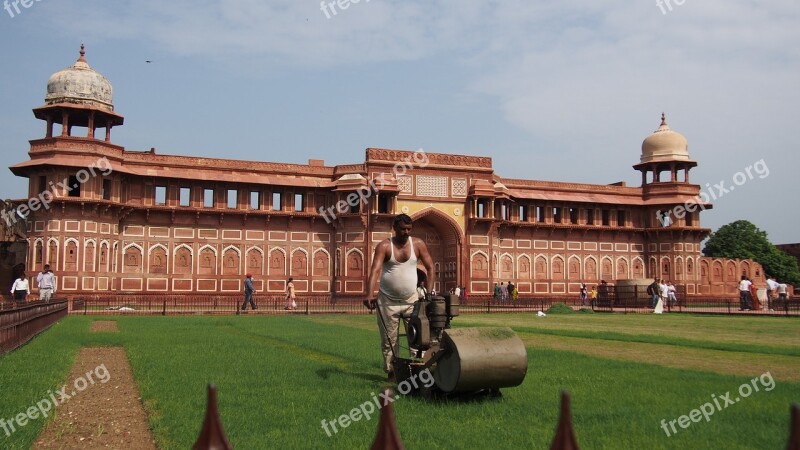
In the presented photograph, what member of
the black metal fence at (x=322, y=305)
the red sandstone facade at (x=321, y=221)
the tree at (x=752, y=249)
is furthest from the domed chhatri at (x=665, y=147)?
the tree at (x=752, y=249)

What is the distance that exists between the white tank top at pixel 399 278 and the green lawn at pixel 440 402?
979 millimetres

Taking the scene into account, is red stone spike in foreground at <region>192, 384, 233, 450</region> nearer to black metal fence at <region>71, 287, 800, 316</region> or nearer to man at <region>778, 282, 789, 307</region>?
black metal fence at <region>71, 287, 800, 316</region>

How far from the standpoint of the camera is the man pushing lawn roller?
5.99 metres

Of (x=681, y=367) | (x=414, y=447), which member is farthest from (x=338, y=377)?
(x=681, y=367)

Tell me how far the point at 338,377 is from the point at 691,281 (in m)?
38.7

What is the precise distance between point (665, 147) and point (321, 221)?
21942mm

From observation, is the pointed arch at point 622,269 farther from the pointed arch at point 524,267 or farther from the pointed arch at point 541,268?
the pointed arch at point 524,267

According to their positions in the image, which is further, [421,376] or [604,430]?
[421,376]

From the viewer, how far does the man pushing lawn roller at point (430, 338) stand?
19.7ft

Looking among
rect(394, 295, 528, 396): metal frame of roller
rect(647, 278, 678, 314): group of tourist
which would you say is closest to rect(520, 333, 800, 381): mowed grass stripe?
rect(394, 295, 528, 396): metal frame of roller

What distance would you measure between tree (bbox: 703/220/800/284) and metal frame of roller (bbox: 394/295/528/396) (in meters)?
61.0

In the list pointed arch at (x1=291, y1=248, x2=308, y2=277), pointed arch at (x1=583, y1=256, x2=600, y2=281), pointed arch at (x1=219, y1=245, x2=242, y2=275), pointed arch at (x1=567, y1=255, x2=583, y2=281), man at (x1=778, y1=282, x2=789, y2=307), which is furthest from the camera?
pointed arch at (x1=583, y1=256, x2=600, y2=281)

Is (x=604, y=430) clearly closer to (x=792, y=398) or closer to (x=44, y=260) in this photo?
(x=792, y=398)

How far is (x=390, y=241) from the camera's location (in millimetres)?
7426
